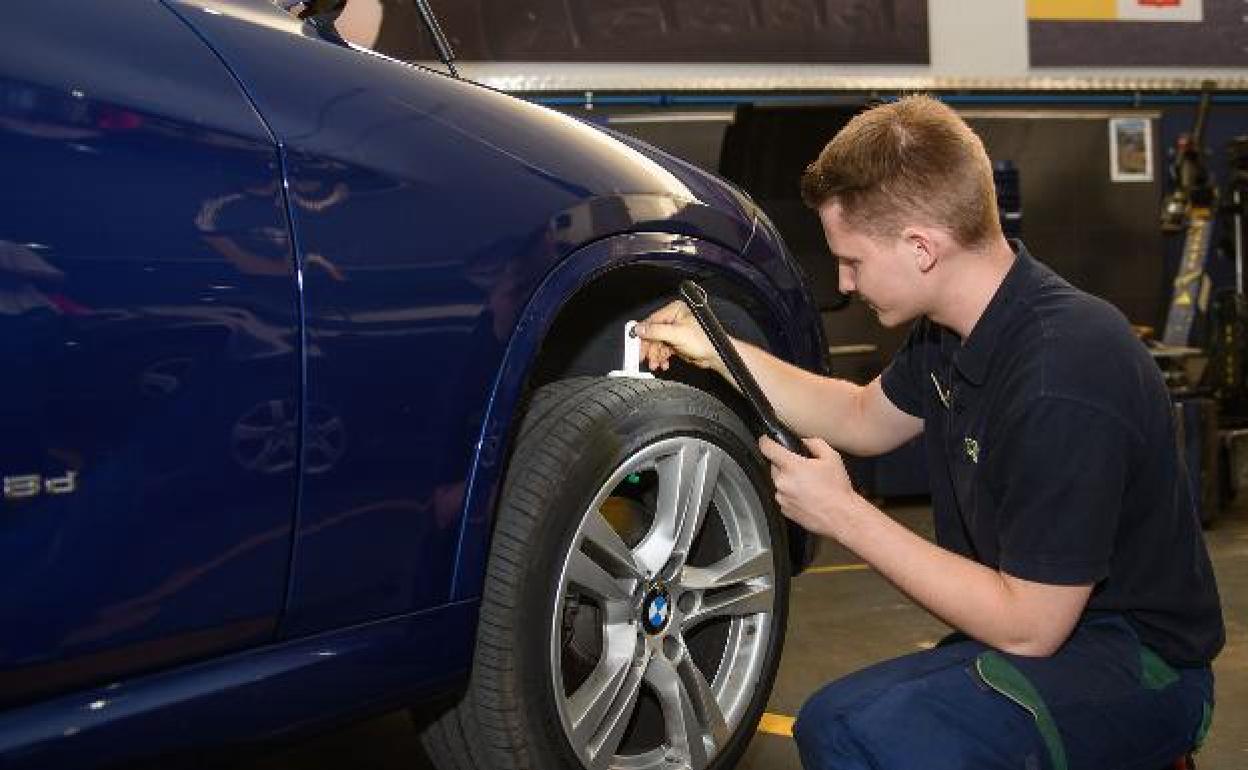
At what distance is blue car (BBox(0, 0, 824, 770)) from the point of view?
4.71 ft

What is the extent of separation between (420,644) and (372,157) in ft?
2.05

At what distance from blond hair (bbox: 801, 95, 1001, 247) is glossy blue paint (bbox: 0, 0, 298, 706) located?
75cm

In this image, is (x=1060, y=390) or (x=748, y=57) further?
(x=748, y=57)

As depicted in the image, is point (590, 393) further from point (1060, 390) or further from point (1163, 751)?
point (1163, 751)

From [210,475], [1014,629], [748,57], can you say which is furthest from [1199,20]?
[210,475]

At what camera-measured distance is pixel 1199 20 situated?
7.55 metres

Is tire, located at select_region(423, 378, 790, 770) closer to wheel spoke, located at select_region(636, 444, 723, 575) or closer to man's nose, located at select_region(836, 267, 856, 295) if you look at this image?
wheel spoke, located at select_region(636, 444, 723, 575)

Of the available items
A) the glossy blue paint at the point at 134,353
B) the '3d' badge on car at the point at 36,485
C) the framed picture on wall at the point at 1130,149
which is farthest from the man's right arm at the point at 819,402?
the framed picture on wall at the point at 1130,149

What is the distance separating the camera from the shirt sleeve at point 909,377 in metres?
2.23

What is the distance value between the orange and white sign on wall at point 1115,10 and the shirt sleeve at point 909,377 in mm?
5538

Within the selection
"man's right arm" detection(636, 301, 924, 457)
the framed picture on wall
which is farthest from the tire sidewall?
the framed picture on wall

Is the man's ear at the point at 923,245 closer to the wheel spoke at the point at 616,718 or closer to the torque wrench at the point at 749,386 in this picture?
the torque wrench at the point at 749,386

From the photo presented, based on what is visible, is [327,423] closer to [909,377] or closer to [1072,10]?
[909,377]

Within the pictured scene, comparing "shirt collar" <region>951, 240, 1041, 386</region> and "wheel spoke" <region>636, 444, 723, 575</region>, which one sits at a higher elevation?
"shirt collar" <region>951, 240, 1041, 386</region>
